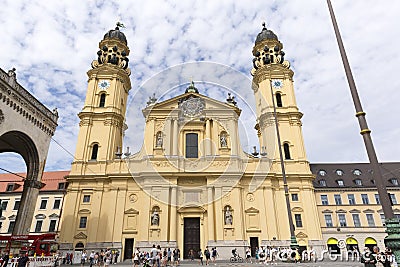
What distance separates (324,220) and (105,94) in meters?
30.6

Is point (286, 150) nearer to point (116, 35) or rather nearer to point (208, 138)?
point (208, 138)

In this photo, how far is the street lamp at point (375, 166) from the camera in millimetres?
5734

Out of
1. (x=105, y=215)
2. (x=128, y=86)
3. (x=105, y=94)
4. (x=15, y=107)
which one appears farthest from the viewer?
(x=128, y=86)

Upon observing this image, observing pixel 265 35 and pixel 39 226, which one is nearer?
pixel 39 226

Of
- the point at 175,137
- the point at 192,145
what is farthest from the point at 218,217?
the point at 175,137

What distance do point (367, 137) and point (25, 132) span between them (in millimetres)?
16712

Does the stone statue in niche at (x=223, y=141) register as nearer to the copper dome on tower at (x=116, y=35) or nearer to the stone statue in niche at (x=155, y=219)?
the stone statue in niche at (x=155, y=219)

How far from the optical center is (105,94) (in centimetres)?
3353

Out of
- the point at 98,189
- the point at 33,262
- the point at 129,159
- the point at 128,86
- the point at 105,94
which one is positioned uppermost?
the point at 128,86

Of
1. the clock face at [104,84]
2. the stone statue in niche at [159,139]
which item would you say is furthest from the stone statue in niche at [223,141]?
the clock face at [104,84]

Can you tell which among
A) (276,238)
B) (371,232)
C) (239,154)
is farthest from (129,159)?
(371,232)

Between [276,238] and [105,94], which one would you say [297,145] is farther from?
[105,94]

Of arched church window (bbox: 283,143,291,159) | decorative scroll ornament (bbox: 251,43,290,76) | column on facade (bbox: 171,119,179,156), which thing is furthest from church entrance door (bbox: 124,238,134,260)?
decorative scroll ornament (bbox: 251,43,290,76)

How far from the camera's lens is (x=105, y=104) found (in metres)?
32.9
